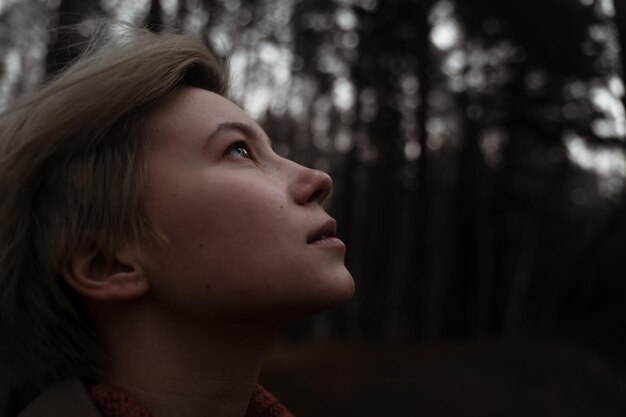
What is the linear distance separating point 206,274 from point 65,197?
35 cm

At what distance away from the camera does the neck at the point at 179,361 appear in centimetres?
129

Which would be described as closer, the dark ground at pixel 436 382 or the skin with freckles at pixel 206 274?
the skin with freckles at pixel 206 274

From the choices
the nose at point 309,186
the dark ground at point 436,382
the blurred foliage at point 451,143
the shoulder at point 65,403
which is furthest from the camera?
the blurred foliage at point 451,143

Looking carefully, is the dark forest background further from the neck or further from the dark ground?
the neck

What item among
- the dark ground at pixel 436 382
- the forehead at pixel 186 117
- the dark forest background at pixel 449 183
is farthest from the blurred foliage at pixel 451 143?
the forehead at pixel 186 117

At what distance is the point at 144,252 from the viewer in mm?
1271

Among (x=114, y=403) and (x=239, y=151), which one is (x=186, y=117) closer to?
(x=239, y=151)

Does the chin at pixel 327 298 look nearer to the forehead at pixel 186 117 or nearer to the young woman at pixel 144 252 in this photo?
the young woman at pixel 144 252

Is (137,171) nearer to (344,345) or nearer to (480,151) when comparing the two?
(344,345)

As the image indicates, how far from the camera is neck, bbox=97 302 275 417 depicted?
4.23ft

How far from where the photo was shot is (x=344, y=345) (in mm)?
11289

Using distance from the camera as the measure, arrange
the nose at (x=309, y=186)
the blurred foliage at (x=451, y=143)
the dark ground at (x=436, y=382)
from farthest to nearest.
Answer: the blurred foliage at (x=451, y=143) → the dark ground at (x=436, y=382) → the nose at (x=309, y=186)

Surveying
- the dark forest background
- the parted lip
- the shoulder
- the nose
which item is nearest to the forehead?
the nose

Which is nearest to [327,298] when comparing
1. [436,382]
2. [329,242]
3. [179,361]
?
[329,242]
